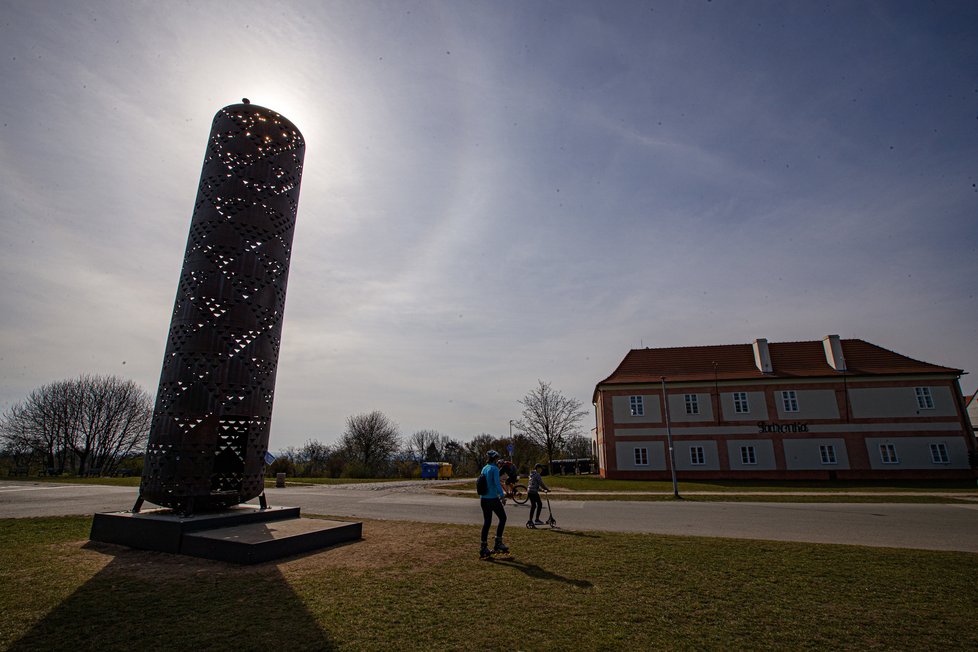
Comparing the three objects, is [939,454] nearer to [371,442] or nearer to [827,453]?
[827,453]

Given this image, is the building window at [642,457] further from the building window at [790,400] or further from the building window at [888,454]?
the building window at [888,454]

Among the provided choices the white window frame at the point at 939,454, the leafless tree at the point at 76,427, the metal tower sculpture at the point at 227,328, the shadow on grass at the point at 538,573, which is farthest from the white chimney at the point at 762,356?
the leafless tree at the point at 76,427

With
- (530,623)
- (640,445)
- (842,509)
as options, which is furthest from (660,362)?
(530,623)

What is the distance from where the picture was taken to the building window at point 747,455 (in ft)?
109

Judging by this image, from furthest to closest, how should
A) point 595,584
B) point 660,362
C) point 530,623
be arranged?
point 660,362 → point 595,584 → point 530,623

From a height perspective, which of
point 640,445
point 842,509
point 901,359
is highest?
point 901,359

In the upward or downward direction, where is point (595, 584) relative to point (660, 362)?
downward

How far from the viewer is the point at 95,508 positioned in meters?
15.0

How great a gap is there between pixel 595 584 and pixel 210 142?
1202 centimetres

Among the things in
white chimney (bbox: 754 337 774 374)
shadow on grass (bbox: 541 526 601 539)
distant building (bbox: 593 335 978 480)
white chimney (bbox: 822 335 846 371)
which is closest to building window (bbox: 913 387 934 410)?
distant building (bbox: 593 335 978 480)

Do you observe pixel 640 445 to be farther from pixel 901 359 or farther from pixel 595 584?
pixel 595 584

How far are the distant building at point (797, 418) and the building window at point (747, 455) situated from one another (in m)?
0.07

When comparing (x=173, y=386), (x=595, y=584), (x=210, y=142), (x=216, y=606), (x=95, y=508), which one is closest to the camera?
(x=216, y=606)

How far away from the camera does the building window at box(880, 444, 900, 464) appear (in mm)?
31812
